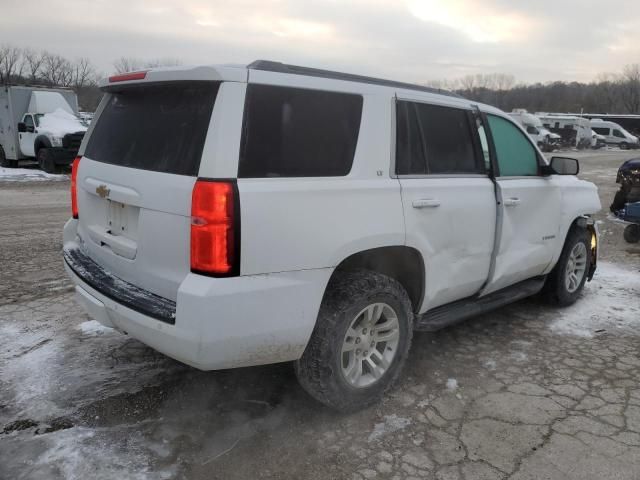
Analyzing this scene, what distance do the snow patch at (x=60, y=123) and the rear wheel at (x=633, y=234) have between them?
599 inches

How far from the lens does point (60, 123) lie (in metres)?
17.0

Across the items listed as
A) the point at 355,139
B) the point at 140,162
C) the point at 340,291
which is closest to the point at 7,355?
the point at 140,162

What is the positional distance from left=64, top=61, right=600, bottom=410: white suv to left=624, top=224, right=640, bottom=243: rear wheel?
5329 millimetres

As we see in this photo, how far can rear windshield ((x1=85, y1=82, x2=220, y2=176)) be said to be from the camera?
2.58 metres

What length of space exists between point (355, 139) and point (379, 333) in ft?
3.85

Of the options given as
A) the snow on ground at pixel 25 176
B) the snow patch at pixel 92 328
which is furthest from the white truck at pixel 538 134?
the snow patch at pixel 92 328

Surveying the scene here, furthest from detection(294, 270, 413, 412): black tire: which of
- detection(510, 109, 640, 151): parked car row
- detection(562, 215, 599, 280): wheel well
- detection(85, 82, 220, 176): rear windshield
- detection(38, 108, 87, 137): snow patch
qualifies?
detection(510, 109, 640, 151): parked car row

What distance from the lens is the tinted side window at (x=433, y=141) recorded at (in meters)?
3.24

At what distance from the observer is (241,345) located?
8.43 feet

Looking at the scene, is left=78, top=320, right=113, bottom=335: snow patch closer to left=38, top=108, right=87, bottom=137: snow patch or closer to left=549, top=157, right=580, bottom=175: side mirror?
left=549, top=157, right=580, bottom=175: side mirror

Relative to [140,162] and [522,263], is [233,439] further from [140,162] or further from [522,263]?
[522,263]

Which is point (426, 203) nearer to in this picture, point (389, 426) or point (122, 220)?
point (389, 426)

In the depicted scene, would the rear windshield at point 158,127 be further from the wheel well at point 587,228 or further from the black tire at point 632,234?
the black tire at point 632,234

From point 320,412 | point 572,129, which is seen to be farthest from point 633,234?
point 572,129
